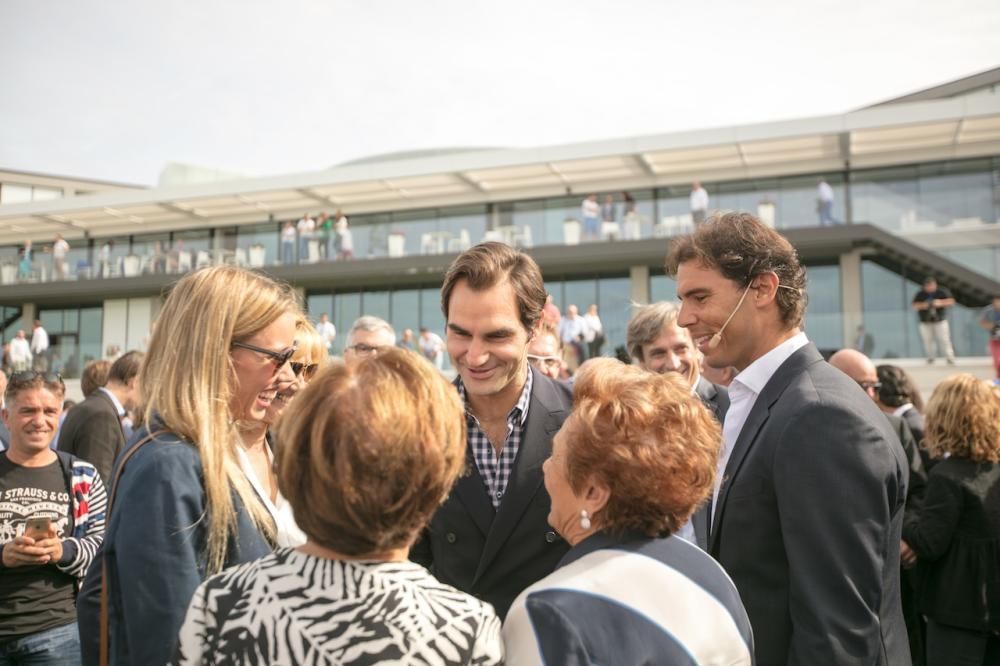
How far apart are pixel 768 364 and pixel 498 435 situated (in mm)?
1091

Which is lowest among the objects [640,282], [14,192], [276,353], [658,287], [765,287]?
[276,353]

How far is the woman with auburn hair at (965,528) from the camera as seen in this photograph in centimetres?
425

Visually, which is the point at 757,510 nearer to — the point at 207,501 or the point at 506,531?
the point at 506,531

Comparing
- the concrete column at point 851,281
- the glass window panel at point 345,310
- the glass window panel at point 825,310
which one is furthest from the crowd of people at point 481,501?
the glass window panel at point 345,310

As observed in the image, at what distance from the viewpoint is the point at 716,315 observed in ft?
9.36

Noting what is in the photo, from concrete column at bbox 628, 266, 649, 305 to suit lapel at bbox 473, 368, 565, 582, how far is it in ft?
66.6

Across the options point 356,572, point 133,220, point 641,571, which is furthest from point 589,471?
point 133,220

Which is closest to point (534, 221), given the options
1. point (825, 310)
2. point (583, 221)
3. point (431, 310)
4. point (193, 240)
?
point (583, 221)

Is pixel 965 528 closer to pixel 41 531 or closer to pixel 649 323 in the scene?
pixel 649 323

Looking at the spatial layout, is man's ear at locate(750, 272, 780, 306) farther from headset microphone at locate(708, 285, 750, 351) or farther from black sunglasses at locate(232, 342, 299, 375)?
black sunglasses at locate(232, 342, 299, 375)

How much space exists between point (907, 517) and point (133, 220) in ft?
101

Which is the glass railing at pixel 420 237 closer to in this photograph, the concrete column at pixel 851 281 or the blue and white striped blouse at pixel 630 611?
the concrete column at pixel 851 281

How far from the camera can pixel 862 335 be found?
1767cm

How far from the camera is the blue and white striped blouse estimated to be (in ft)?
5.21
